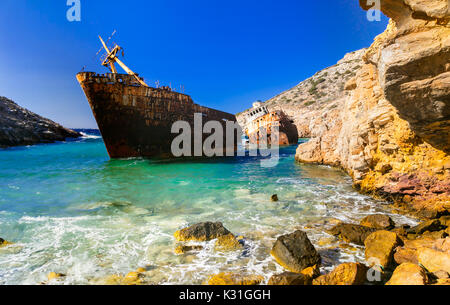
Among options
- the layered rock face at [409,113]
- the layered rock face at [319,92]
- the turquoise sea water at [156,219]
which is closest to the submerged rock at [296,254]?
the turquoise sea water at [156,219]

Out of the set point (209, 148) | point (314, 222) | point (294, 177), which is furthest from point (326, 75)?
point (314, 222)

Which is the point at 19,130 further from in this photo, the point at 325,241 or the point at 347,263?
the point at 347,263

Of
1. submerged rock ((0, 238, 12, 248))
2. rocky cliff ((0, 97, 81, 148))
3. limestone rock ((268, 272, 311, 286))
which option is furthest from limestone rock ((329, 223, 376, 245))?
rocky cliff ((0, 97, 81, 148))

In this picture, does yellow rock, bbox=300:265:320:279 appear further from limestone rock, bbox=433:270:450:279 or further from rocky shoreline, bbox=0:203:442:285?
limestone rock, bbox=433:270:450:279

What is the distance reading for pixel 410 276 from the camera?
248 cm

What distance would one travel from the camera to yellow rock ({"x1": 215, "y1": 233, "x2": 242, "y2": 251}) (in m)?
4.03

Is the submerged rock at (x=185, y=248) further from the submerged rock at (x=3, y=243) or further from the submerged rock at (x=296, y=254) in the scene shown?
the submerged rock at (x=3, y=243)

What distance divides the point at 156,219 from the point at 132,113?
11.7 m

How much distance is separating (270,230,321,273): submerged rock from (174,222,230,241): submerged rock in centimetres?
124

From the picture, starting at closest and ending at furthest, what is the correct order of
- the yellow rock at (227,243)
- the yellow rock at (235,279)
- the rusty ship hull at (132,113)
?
the yellow rock at (235,279) → the yellow rock at (227,243) → the rusty ship hull at (132,113)

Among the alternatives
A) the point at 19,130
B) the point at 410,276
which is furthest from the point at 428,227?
the point at 19,130

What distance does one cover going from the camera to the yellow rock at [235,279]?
288 centimetres

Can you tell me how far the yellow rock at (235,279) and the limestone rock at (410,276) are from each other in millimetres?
1563
